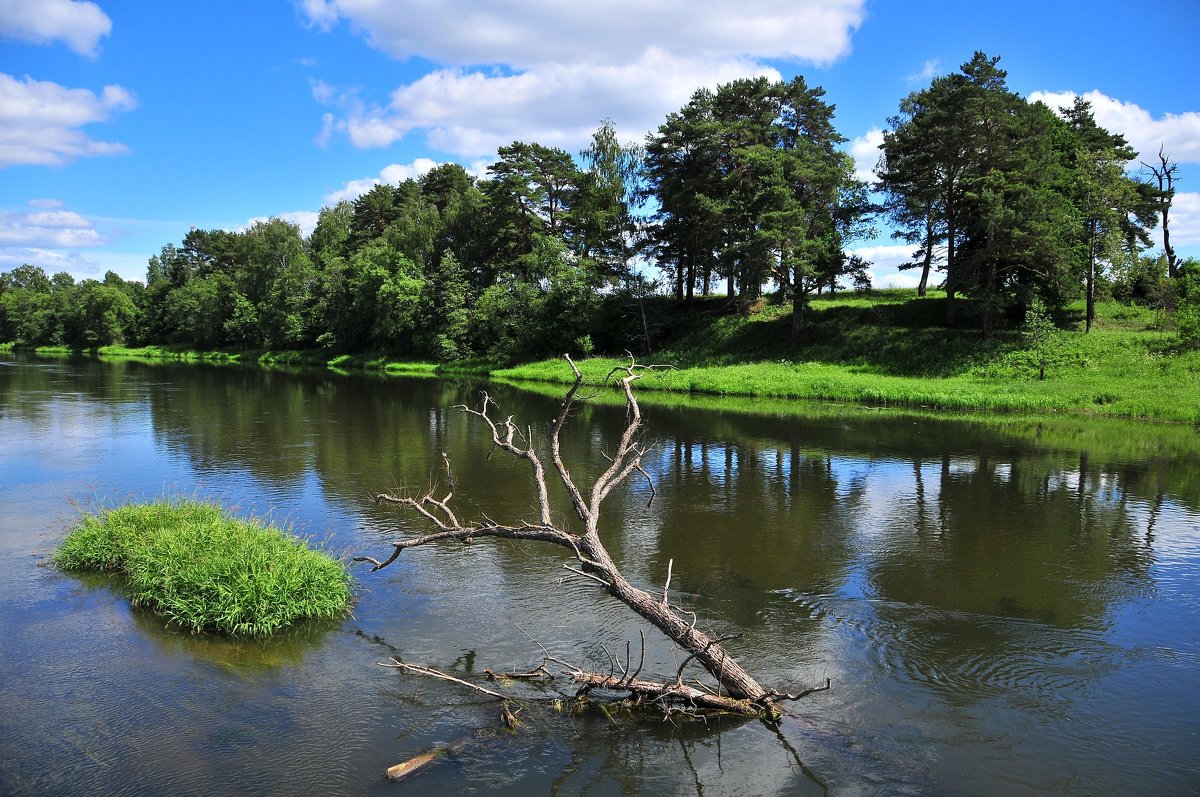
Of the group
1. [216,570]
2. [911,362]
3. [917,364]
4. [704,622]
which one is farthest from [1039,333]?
[216,570]

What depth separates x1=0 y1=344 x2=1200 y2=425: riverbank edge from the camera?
32500 millimetres

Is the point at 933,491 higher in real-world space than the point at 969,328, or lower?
lower

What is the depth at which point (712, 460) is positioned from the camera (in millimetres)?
24094

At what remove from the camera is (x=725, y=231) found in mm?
48469

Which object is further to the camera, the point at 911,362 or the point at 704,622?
the point at 911,362

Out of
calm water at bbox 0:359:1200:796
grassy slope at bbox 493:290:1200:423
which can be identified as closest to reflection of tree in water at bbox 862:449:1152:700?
calm water at bbox 0:359:1200:796

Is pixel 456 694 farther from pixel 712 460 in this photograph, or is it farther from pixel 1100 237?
pixel 1100 237

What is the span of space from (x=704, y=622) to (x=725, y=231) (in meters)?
40.1

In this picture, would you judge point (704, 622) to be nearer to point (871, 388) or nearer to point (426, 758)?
point (426, 758)

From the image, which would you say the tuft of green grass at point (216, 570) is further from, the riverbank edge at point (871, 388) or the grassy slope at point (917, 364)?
the grassy slope at point (917, 364)

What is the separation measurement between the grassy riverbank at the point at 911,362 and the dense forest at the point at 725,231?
1637 mm

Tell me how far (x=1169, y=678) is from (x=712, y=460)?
48.4 feet

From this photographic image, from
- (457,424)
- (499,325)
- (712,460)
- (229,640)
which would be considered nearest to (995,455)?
(712,460)

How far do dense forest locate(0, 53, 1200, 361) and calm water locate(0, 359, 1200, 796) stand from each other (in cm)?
2186
